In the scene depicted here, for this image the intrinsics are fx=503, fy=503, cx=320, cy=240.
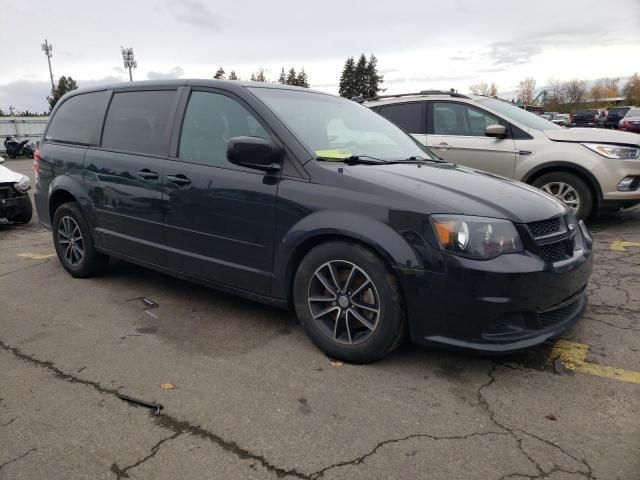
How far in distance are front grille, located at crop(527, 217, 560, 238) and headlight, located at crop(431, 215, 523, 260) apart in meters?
0.16

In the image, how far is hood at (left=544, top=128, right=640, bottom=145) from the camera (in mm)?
6109

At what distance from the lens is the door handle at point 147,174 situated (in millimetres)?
3850

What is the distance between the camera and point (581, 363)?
298 centimetres

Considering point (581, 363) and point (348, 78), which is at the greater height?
point (348, 78)

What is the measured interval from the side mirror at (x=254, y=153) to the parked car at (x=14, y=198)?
564cm

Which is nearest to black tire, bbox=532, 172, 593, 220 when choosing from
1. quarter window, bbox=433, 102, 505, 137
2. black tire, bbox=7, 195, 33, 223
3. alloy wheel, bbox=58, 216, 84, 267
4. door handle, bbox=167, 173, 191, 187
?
quarter window, bbox=433, 102, 505, 137

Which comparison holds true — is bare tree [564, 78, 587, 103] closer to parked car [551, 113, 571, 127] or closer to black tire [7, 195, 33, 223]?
parked car [551, 113, 571, 127]

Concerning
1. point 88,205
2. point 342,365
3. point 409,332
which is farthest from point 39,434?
point 88,205

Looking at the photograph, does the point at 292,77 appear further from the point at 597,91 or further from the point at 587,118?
the point at 597,91

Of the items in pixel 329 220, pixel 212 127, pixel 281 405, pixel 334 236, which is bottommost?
pixel 281 405

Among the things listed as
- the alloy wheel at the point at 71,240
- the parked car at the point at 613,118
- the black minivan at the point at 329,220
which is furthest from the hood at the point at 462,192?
the parked car at the point at 613,118

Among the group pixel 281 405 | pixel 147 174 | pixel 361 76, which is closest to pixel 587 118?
pixel 147 174

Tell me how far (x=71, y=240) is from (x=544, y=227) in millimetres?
4165

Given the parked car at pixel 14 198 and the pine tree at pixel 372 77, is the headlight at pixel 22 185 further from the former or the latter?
the pine tree at pixel 372 77
